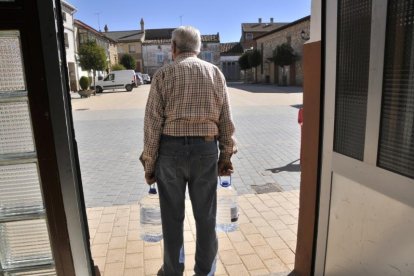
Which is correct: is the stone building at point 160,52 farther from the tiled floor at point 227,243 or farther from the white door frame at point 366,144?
the white door frame at point 366,144

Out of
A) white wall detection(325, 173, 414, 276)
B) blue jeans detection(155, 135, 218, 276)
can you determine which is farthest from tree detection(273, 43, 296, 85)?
white wall detection(325, 173, 414, 276)

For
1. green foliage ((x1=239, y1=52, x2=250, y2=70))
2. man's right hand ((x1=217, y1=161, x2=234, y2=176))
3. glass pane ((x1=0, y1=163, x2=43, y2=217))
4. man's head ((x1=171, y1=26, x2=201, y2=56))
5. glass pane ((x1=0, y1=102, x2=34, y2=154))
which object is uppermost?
green foliage ((x1=239, y1=52, x2=250, y2=70))

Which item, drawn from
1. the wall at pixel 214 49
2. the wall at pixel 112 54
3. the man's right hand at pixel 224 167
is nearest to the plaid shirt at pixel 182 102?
the man's right hand at pixel 224 167

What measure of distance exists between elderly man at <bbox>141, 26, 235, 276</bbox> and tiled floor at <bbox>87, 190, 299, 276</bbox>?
0.72 meters

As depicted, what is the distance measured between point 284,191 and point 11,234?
12.2 ft

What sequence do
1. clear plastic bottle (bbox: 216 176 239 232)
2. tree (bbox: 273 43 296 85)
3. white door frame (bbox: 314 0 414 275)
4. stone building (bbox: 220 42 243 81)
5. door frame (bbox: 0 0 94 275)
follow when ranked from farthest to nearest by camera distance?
stone building (bbox: 220 42 243 81), tree (bbox: 273 43 296 85), clear plastic bottle (bbox: 216 176 239 232), white door frame (bbox: 314 0 414 275), door frame (bbox: 0 0 94 275)

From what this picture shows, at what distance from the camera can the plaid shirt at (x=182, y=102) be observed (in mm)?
2377

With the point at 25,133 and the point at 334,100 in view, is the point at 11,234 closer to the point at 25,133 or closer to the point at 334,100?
the point at 25,133

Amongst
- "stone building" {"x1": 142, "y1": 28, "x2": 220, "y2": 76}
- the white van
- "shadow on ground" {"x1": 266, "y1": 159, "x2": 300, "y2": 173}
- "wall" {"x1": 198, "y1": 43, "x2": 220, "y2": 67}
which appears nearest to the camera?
"shadow on ground" {"x1": 266, "y1": 159, "x2": 300, "y2": 173}

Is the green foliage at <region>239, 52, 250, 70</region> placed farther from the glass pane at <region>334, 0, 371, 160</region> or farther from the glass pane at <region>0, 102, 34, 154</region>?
the glass pane at <region>0, 102, 34, 154</region>

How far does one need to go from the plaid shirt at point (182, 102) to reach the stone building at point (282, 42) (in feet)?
89.3

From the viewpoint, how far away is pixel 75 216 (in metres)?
1.96

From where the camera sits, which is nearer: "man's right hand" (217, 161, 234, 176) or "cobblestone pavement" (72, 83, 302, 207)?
"man's right hand" (217, 161, 234, 176)

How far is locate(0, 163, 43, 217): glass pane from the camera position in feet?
6.21
